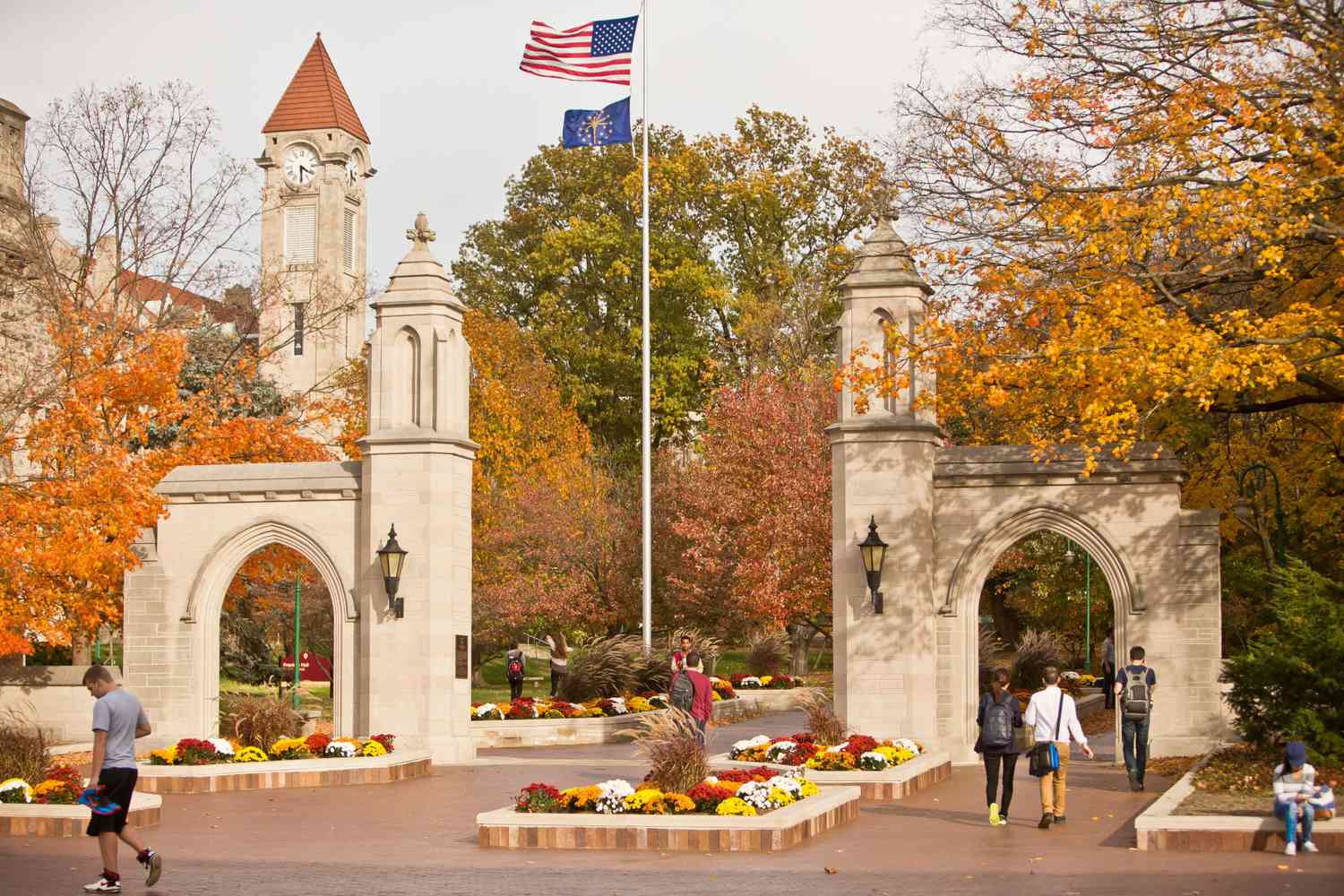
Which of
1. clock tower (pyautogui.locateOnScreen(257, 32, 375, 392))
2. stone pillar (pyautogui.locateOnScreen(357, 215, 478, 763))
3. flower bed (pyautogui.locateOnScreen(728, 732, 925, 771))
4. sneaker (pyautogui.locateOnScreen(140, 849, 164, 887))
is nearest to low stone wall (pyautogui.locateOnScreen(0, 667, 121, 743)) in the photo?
stone pillar (pyautogui.locateOnScreen(357, 215, 478, 763))

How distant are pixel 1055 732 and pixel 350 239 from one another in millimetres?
60853

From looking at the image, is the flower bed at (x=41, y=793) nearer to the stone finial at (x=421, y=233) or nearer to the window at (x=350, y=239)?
the stone finial at (x=421, y=233)

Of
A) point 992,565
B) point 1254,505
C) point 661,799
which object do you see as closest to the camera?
point 661,799

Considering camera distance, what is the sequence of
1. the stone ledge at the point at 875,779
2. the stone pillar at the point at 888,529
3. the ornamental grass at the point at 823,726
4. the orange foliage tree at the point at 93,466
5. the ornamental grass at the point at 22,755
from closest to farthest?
the ornamental grass at the point at 22,755, the stone ledge at the point at 875,779, the ornamental grass at the point at 823,726, the stone pillar at the point at 888,529, the orange foliage tree at the point at 93,466

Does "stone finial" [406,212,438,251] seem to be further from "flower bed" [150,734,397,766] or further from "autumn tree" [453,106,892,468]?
"autumn tree" [453,106,892,468]

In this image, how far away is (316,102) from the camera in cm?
6956

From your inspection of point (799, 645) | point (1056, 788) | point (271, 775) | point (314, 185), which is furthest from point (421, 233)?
point (314, 185)

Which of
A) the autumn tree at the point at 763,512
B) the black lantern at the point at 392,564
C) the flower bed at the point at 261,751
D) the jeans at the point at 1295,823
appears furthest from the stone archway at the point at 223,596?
the jeans at the point at 1295,823

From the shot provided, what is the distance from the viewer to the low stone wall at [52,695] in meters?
24.7

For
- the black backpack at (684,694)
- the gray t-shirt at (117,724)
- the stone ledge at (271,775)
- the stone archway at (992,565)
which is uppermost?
the stone archway at (992,565)

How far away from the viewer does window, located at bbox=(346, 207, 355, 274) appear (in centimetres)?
7050

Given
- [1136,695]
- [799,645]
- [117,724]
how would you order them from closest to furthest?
1. [117,724]
2. [1136,695]
3. [799,645]

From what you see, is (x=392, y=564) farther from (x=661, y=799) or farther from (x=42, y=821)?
(x=661, y=799)

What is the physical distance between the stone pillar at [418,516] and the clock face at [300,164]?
49.1m
